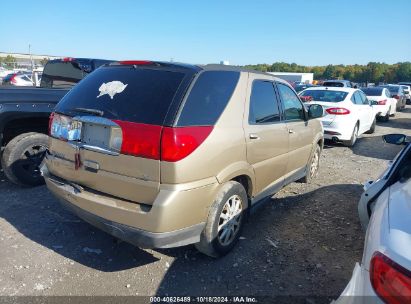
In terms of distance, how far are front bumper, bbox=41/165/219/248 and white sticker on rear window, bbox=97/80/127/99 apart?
2.89 ft

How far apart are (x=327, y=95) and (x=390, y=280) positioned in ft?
28.8

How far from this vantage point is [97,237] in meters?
3.72

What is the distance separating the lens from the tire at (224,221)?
3.08 m

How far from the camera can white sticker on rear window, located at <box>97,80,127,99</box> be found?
3.00m

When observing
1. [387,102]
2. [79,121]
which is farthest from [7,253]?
[387,102]

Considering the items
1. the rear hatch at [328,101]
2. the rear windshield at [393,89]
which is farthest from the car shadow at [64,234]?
the rear windshield at [393,89]

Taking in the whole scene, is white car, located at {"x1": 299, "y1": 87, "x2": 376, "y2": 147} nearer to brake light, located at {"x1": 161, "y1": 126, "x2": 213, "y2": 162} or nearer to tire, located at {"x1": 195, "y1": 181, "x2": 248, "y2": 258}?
tire, located at {"x1": 195, "y1": 181, "x2": 248, "y2": 258}

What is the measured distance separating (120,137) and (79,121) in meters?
0.52

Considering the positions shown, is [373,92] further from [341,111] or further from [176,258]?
[176,258]

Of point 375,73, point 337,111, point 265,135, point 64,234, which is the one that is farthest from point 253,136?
point 375,73

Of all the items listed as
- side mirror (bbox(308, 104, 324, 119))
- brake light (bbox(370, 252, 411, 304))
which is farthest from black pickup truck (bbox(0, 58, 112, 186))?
brake light (bbox(370, 252, 411, 304))

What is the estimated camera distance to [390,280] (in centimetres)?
133

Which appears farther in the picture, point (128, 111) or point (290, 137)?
point (290, 137)

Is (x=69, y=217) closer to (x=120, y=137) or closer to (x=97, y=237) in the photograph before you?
(x=97, y=237)
